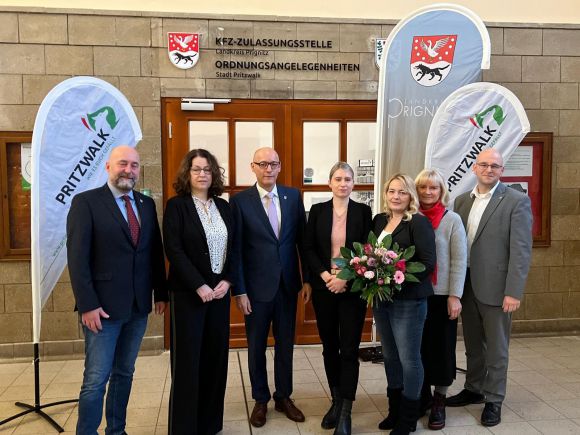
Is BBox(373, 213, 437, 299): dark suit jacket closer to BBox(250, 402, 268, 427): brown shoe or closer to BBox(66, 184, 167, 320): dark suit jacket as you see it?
BBox(250, 402, 268, 427): brown shoe

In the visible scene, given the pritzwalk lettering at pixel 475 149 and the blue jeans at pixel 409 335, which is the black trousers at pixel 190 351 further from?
the pritzwalk lettering at pixel 475 149

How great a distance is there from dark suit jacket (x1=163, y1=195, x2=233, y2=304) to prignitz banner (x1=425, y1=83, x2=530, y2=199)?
194 centimetres

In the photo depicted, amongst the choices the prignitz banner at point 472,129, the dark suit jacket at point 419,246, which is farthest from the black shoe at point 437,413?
the prignitz banner at point 472,129

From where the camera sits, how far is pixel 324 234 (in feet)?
9.63

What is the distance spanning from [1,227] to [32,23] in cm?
176

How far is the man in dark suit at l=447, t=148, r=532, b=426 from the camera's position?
118 inches

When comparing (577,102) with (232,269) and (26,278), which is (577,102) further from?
(26,278)

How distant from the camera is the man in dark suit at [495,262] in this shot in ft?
9.85

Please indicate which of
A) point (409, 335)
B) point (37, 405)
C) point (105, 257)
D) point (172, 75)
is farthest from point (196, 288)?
point (172, 75)

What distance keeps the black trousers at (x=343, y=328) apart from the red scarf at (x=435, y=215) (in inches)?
18.6

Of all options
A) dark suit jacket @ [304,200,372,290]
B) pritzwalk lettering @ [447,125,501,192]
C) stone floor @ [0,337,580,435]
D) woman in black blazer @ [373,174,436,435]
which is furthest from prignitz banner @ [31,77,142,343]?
pritzwalk lettering @ [447,125,501,192]

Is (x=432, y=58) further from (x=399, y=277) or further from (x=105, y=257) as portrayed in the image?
(x=105, y=257)

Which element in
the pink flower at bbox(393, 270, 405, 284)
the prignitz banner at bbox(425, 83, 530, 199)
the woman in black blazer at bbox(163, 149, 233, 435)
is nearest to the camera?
the pink flower at bbox(393, 270, 405, 284)

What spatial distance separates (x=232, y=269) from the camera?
287cm
